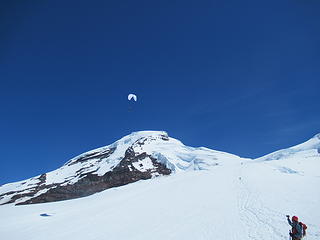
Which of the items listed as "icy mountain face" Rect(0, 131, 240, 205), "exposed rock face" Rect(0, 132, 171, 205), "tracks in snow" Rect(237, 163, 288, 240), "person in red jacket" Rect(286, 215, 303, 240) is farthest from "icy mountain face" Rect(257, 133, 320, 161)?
"person in red jacket" Rect(286, 215, 303, 240)

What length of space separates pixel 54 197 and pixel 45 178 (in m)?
35.7

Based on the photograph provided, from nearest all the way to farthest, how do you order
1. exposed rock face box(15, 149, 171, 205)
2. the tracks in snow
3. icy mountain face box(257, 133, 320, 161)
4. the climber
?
the climber
the tracks in snow
icy mountain face box(257, 133, 320, 161)
exposed rock face box(15, 149, 171, 205)

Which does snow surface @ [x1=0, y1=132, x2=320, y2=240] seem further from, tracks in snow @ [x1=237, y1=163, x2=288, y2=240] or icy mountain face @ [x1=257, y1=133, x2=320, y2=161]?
icy mountain face @ [x1=257, y1=133, x2=320, y2=161]

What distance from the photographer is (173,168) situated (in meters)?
85.5

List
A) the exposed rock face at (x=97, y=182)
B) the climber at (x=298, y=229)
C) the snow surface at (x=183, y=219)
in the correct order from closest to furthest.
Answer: the climber at (x=298, y=229)
the snow surface at (x=183, y=219)
the exposed rock face at (x=97, y=182)

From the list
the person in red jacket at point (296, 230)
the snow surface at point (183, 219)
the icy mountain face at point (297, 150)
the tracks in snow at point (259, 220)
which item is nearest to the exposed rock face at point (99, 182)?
the icy mountain face at point (297, 150)

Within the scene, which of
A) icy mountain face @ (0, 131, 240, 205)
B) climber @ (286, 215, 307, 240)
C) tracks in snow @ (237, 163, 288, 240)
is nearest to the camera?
climber @ (286, 215, 307, 240)

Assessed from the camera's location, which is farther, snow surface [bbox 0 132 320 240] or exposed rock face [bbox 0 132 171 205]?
exposed rock face [bbox 0 132 171 205]

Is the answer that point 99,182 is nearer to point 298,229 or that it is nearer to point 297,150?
point 297,150

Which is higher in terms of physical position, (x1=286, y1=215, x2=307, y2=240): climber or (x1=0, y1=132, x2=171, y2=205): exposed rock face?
(x1=0, y1=132, x2=171, y2=205): exposed rock face

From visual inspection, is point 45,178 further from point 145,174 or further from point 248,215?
point 248,215

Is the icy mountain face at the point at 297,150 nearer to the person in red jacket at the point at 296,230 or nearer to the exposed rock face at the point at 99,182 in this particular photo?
the exposed rock face at the point at 99,182

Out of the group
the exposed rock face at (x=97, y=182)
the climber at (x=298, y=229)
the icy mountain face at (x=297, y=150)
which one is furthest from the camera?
the exposed rock face at (x=97, y=182)

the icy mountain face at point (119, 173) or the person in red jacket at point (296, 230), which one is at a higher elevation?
the icy mountain face at point (119, 173)
